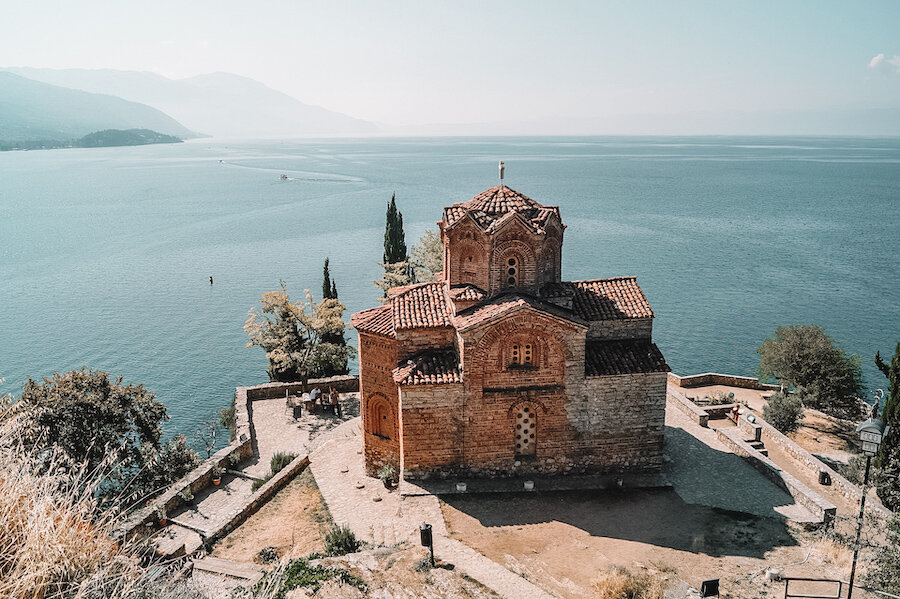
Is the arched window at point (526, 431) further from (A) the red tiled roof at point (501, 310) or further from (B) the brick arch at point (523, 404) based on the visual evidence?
(A) the red tiled roof at point (501, 310)

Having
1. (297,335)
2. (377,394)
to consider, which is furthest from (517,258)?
(297,335)

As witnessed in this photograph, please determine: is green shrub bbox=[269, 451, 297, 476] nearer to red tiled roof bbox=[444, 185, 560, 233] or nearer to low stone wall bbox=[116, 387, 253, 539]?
low stone wall bbox=[116, 387, 253, 539]

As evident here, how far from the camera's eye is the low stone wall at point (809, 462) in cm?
2053

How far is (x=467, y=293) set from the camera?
20.6 metres

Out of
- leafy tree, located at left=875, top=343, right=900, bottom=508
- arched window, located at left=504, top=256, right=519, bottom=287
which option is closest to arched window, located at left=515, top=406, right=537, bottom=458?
arched window, located at left=504, top=256, right=519, bottom=287

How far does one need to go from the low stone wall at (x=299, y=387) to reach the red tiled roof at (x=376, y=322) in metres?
10.4

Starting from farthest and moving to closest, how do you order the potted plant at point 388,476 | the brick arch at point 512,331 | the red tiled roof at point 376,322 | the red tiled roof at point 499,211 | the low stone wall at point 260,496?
the red tiled roof at point 376,322 < the red tiled roof at point 499,211 < the potted plant at point 388,476 < the brick arch at point 512,331 < the low stone wall at point 260,496

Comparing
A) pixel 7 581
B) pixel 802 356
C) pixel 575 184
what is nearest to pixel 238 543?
pixel 7 581

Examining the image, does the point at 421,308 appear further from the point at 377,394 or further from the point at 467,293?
the point at 377,394

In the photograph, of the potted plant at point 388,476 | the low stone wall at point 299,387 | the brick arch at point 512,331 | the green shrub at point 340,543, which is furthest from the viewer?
the low stone wall at point 299,387

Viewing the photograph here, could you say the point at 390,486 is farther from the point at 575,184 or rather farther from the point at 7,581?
the point at 575,184

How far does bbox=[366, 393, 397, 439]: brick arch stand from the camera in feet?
70.0

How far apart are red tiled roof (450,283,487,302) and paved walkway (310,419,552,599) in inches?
250

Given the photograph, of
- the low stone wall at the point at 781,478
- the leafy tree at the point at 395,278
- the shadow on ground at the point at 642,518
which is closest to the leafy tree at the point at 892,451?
the low stone wall at the point at 781,478
